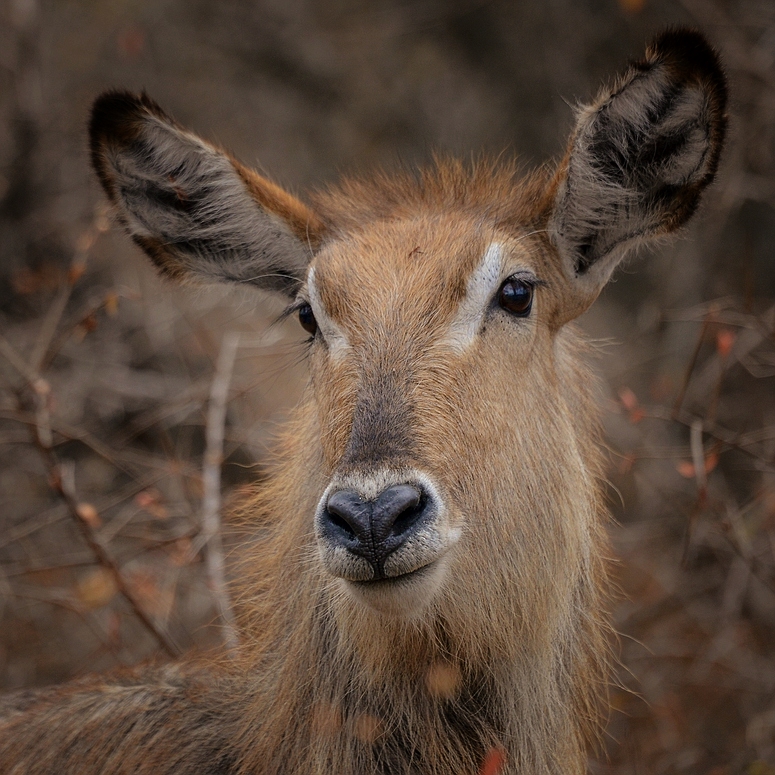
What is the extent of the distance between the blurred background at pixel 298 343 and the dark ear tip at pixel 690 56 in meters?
0.71

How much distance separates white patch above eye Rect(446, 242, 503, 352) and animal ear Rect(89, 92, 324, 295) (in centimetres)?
96

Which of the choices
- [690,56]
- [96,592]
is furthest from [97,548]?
[690,56]

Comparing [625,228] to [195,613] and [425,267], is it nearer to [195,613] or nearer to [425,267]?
[425,267]

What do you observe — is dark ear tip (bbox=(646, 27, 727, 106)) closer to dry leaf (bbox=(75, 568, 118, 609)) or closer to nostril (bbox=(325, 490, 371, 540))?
nostril (bbox=(325, 490, 371, 540))

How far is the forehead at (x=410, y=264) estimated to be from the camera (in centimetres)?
395

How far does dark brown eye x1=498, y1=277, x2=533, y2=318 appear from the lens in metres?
4.05

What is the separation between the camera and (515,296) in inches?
160

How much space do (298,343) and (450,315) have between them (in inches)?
44.2

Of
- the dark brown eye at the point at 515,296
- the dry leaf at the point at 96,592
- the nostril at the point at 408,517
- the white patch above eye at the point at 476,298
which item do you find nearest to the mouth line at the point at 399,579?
the nostril at the point at 408,517

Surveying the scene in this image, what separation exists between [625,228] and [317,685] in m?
2.41

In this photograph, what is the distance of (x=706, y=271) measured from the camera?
1061 centimetres

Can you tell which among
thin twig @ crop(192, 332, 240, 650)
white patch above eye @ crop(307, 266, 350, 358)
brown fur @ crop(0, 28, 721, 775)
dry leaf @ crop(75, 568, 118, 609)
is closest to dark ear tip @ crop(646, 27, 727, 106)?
brown fur @ crop(0, 28, 721, 775)

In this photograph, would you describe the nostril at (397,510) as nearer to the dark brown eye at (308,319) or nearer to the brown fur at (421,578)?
the brown fur at (421,578)

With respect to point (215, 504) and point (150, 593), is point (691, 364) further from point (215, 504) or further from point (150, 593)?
point (150, 593)
